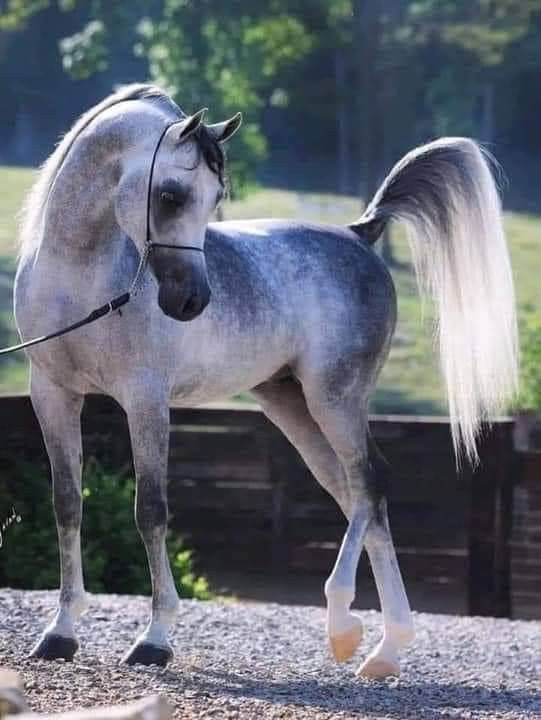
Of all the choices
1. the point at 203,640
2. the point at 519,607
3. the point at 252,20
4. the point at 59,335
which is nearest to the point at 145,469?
the point at 59,335

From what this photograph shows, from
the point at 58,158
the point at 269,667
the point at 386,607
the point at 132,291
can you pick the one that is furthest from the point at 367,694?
the point at 58,158

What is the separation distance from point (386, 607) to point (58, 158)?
204 centimetres

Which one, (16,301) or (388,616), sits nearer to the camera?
(16,301)

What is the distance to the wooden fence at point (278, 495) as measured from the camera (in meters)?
8.93

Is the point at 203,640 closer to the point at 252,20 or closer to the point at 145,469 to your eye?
the point at 145,469

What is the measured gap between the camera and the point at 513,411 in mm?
8883

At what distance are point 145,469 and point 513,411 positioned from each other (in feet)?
14.3

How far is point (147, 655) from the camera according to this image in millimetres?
4938

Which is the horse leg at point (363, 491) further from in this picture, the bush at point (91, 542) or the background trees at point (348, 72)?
the background trees at point (348, 72)

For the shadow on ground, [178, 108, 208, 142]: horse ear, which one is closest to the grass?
the shadow on ground

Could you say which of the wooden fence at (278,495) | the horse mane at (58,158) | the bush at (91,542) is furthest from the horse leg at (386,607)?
the wooden fence at (278,495)

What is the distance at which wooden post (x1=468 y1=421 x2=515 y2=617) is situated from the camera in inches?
329

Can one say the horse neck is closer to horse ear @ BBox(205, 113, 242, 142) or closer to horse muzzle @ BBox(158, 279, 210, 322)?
horse ear @ BBox(205, 113, 242, 142)

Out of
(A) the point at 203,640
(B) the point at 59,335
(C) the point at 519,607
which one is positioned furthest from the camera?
(C) the point at 519,607
